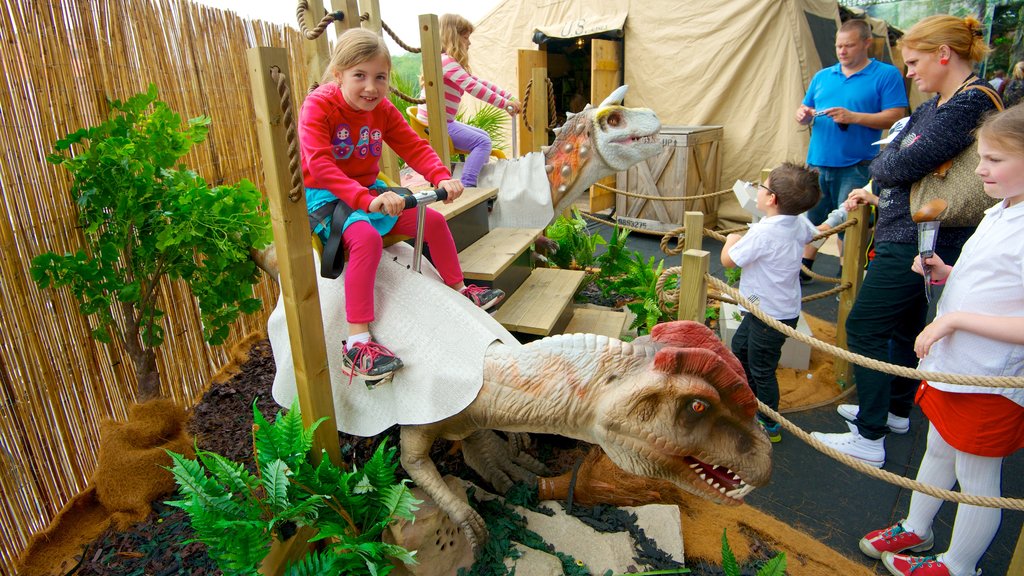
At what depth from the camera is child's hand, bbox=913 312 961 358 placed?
67.1 inches

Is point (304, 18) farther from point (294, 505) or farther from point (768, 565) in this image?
point (768, 565)

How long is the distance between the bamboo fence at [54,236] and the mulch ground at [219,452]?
27 cm

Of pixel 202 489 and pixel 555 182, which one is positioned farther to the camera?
pixel 555 182

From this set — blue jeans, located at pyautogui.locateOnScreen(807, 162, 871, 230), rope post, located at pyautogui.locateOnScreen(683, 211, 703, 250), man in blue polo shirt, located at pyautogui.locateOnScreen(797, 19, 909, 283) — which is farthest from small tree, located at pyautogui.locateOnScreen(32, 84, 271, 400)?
blue jeans, located at pyautogui.locateOnScreen(807, 162, 871, 230)

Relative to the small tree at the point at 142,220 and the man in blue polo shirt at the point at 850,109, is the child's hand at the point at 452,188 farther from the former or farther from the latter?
the man in blue polo shirt at the point at 850,109

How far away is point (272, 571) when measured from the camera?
1.79 metres

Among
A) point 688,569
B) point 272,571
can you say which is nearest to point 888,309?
point 688,569

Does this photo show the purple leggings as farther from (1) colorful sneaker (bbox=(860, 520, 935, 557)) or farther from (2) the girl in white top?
(1) colorful sneaker (bbox=(860, 520, 935, 557))

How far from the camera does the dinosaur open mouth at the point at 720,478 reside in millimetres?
1647

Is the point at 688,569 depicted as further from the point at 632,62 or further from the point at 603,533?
the point at 632,62

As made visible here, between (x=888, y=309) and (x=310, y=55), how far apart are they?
2883mm

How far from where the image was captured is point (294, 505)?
5.71ft

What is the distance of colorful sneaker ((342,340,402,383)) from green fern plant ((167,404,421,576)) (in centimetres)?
21

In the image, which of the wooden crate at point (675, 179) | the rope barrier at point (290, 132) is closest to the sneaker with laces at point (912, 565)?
the rope barrier at point (290, 132)
